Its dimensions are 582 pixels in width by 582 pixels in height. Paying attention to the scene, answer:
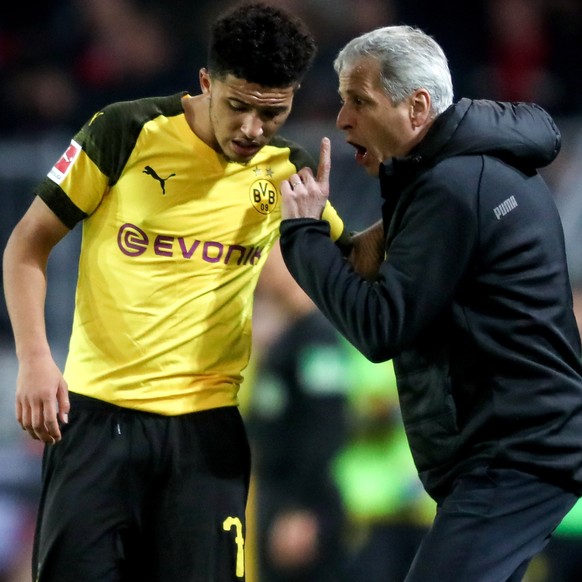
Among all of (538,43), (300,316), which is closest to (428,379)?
(300,316)

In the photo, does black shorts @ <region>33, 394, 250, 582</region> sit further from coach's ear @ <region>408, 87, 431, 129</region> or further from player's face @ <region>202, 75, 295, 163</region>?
coach's ear @ <region>408, 87, 431, 129</region>

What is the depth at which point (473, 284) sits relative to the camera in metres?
2.27

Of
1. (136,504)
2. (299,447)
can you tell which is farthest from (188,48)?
(136,504)

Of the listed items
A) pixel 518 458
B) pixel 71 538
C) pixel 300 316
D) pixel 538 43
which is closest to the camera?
pixel 518 458

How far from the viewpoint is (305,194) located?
246 cm

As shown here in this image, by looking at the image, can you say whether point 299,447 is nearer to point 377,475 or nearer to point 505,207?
point 377,475

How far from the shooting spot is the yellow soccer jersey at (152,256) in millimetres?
2447

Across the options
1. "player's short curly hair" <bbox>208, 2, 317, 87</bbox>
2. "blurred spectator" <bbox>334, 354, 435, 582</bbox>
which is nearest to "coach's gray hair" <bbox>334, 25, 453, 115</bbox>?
"player's short curly hair" <bbox>208, 2, 317, 87</bbox>

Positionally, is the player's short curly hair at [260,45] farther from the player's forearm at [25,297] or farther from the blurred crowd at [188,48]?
the blurred crowd at [188,48]

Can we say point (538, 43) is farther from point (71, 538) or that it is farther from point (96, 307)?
point (71, 538)

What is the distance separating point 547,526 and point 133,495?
35.0 inches

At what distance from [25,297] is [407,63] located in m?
0.98

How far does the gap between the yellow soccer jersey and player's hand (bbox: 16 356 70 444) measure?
7.1 inches

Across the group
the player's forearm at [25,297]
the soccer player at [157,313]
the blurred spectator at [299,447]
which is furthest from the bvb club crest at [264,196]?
the blurred spectator at [299,447]
